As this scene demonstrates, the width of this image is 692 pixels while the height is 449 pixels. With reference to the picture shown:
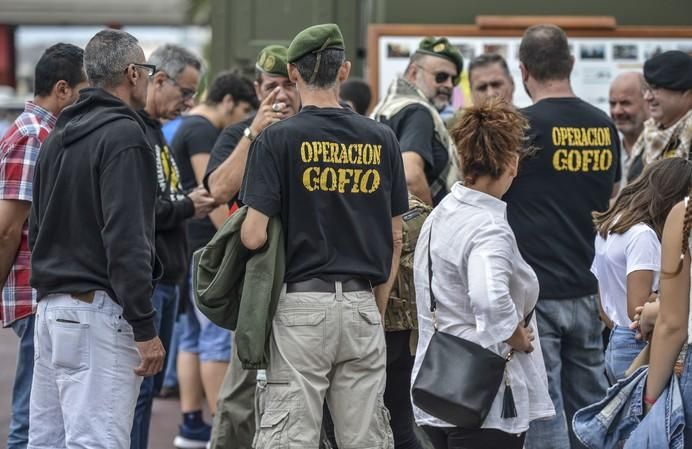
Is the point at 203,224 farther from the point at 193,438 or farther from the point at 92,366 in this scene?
the point at 92,366

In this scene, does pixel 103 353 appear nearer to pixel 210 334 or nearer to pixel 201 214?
pixel 201 214

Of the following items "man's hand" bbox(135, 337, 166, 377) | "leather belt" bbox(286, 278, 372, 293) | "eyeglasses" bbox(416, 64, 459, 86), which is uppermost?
"eyeglasses" bbox(416, 64, 459, 86)

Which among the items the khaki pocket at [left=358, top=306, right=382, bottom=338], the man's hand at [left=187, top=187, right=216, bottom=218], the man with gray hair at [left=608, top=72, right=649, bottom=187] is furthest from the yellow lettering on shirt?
the man with gray hair at [left=608, top=72, right=649, bottom=187]

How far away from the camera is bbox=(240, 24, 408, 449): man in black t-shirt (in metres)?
4.62

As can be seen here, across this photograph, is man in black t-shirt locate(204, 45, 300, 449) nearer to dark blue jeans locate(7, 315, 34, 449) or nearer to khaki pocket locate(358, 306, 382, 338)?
dark blue jeans locate(7, 315, 34, 449)

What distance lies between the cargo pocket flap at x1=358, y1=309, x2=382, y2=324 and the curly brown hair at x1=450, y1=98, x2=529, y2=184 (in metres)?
0.64

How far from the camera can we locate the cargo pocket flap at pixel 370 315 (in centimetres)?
474

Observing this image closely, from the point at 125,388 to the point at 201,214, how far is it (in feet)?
4.52

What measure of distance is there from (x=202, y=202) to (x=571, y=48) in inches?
142

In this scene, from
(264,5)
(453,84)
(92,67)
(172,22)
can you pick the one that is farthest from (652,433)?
(172,22)

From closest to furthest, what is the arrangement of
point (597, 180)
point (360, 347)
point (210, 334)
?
point (360, 347) → point (597, 180) → point (210, 334)

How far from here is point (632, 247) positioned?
5.10 metres

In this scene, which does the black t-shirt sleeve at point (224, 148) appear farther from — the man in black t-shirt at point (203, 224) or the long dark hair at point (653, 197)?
the long dark hair at point (653, 197)

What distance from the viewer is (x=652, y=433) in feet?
13.2
